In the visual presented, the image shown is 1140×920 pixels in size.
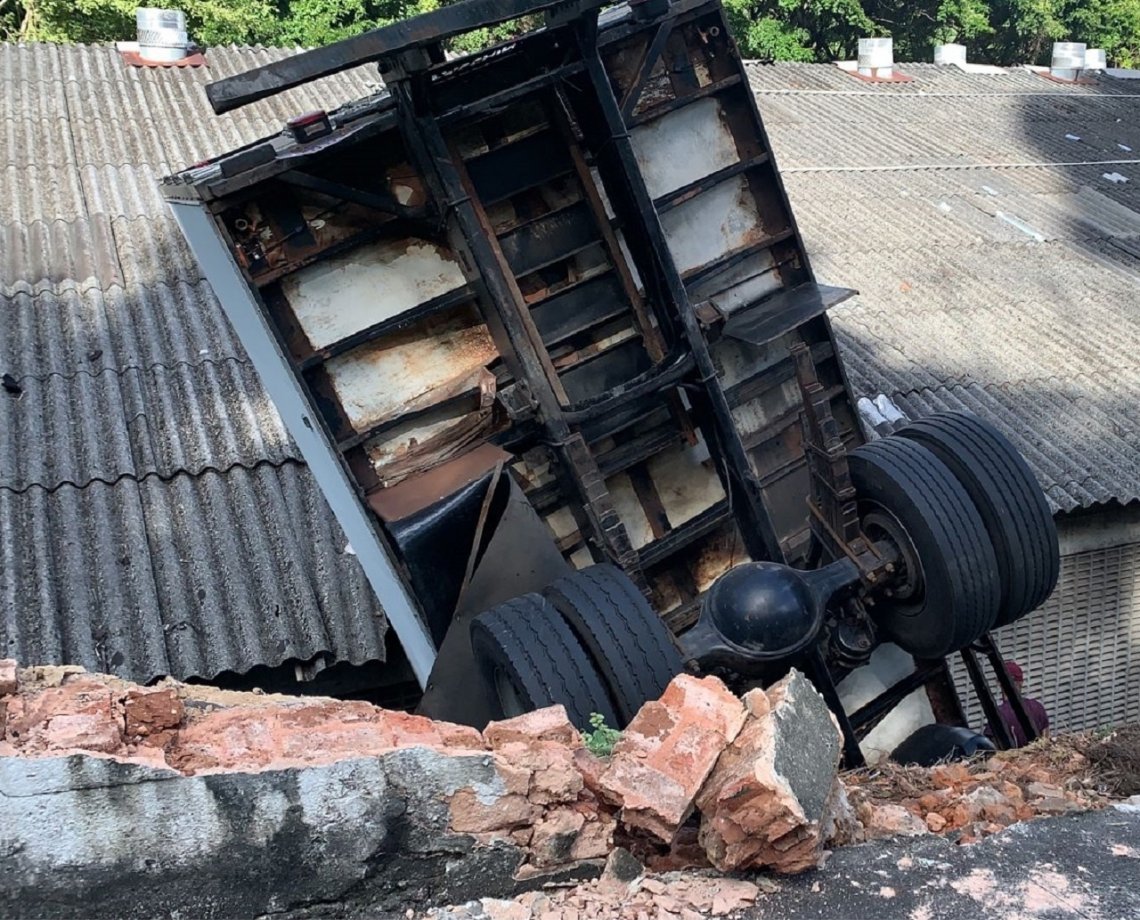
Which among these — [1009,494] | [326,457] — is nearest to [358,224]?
[326,457]

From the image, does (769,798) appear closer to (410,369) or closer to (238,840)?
(238,840)

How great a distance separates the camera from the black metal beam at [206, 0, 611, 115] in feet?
11.4

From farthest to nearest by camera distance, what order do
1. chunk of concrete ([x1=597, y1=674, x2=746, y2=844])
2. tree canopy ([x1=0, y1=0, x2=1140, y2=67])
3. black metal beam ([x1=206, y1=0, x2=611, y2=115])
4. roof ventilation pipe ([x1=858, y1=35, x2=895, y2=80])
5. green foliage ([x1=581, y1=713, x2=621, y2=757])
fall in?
1. tree canopy ([x1=0, y1=0, x2=1140, y2=67])
2. roof ventilation pipe ([x1=858, y1=35, x2=895, y2=80])
3. black metal beam ([x1=206, y1=0, x2=611, y2=115])
4. green foliage ([x1=581, y1=713, x2=621, y2=757])
5. chunk of concrete ([x1=597, y1=674, x2=746, y2=844])

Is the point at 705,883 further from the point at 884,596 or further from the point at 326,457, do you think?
the point at 326,457

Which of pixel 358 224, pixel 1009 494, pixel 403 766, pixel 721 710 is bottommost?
pixel 1009 494

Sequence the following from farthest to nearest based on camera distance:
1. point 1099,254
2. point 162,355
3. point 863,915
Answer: point 1099,254 → point 162,355 → point 863,915

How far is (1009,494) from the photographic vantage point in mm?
4285

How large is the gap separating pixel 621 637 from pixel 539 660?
309 millimetres

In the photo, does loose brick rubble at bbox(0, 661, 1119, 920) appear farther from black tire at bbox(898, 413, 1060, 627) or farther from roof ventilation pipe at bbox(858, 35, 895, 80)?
roof ventilation pipe at bbox(858, 35, 895, 80)

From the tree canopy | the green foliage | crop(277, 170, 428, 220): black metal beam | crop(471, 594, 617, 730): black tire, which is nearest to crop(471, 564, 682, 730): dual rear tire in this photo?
crop(471, 594, 617, 730): black tire

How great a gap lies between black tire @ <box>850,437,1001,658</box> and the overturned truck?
0.05ft

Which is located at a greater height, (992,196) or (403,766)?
(403,766)

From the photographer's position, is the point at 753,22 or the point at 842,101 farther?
the point at 753,22

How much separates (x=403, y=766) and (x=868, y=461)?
2.73 metres
